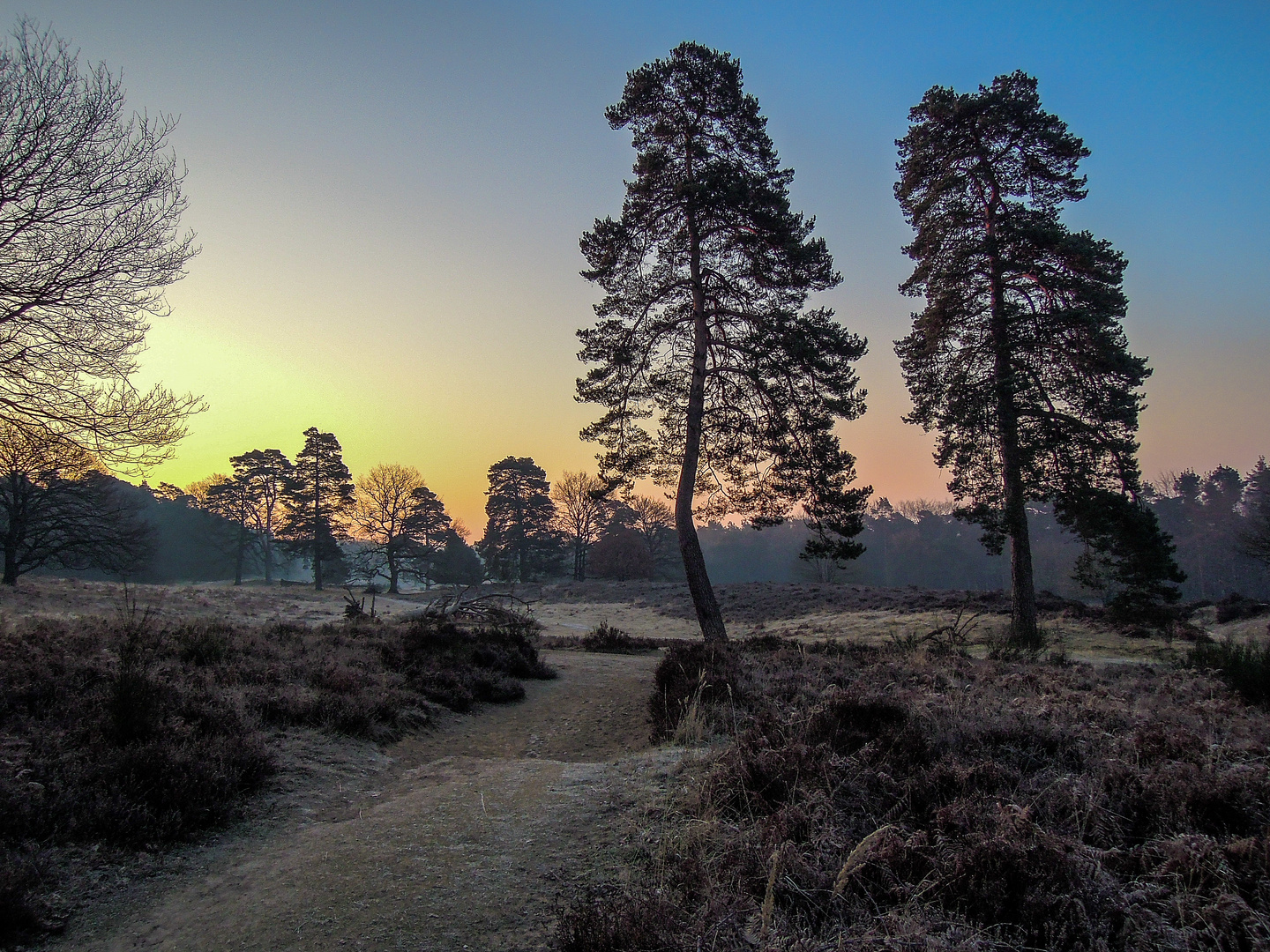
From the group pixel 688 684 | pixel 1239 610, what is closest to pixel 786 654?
pixel 688 684

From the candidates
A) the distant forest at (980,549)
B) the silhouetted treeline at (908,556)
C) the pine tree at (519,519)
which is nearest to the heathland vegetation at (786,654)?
the distant forest at (980,549)

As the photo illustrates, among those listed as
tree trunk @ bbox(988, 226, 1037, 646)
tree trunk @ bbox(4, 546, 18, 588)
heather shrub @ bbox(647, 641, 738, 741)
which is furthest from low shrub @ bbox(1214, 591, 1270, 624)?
tree trunk @ bbox(4, 546, 18, 588)

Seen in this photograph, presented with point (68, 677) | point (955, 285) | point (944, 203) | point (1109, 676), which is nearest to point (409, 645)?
point (68, 677)

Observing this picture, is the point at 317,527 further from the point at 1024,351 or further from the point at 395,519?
the point at 1024,351

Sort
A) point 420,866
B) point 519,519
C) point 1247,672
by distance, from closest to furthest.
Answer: point 420,866, point 1247,672, point 519,519

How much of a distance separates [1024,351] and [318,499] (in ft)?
167

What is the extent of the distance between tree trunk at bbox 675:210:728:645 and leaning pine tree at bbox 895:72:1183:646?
7.22 metres

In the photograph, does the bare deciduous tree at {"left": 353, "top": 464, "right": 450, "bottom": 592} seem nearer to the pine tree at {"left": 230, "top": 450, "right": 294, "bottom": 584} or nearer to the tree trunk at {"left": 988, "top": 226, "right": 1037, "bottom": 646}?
the pine tree at {"left": 230, "top": 450, "right": 294, "bottom": 584}

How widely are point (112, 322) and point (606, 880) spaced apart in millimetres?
11009

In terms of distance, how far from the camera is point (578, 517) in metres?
60.0

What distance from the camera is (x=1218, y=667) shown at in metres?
9.11

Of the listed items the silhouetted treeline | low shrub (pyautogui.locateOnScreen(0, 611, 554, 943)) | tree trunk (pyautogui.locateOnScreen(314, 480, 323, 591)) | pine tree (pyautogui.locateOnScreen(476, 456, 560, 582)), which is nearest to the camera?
low shrub (pyautogui.locateOnScreen(0, 611, 554, 943))

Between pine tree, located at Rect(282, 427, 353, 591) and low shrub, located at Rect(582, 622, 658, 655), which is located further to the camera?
pine tree, located at Rect(282, 427, 353, 591)

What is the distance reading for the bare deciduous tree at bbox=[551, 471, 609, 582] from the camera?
59.4m
